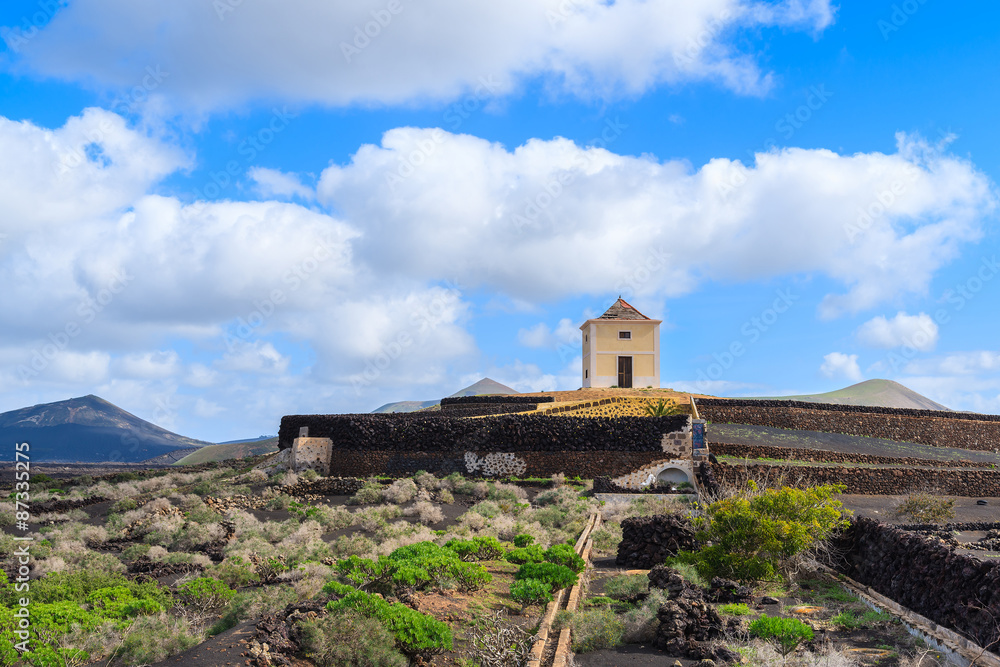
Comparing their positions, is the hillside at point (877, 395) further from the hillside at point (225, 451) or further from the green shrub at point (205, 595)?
the green shrub at point (205, 595)

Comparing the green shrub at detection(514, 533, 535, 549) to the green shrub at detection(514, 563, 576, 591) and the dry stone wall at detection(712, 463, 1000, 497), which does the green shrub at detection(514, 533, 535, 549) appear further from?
the dry stone wall at detection(712, 463, 1000, 497)

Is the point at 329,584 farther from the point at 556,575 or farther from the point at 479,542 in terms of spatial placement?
the point at 479,542

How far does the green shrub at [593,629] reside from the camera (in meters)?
7.73

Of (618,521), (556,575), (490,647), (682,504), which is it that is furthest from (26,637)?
(682,504)

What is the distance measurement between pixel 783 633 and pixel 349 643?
415 cm

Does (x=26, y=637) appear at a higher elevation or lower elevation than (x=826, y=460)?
lower

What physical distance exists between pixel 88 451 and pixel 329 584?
272 feet

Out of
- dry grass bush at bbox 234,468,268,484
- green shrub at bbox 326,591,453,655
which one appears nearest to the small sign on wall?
dry grass bush at bbox 234,468,268,484

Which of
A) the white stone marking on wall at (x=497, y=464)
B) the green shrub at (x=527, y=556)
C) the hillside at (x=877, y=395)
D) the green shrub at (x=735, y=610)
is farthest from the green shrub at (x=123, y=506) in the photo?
Answer: the hillside at (x=877, y=395)

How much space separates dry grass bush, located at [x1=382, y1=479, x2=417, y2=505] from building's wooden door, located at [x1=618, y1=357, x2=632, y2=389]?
62.3 feet

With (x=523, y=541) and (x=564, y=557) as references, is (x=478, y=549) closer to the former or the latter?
(x=523, y=541)

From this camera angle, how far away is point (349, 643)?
6.36m

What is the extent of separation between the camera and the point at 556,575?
29.8 feet

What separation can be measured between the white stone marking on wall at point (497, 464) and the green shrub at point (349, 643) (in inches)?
668
